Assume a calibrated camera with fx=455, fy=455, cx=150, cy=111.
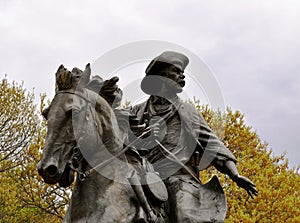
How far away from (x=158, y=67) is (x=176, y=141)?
0.85 metres

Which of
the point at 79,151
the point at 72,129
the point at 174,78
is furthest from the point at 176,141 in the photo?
the point at 72,129

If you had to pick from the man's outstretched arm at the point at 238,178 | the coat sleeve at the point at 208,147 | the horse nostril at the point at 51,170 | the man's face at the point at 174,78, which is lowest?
the horse nostril at the point at 51,170

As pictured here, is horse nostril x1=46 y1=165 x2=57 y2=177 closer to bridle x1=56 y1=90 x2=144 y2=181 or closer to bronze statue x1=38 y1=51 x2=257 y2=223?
bronze statue x1=38 y1=51 x2=257 y2=223

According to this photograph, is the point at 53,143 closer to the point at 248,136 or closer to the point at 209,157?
the point at 209,157

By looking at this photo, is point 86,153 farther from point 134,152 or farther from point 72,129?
point 134,152

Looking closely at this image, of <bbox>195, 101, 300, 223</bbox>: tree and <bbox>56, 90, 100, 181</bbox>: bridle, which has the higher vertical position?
<bbox>195, 101, 300, 223</bbox>: tree

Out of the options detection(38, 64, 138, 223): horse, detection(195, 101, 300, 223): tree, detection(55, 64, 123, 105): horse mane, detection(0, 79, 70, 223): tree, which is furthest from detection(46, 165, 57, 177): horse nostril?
detection(0, 79, 70, 223): tree

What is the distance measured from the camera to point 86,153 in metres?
3.69

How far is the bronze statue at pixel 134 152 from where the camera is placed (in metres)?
3.51

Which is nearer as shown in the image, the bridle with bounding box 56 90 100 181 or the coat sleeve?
the bridle with bounding box 56 90 100 181

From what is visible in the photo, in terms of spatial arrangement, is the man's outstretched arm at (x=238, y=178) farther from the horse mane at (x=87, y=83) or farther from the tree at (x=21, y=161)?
the tree at (x=21, y=161)

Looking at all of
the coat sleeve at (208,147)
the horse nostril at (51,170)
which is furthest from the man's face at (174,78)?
the horse nostril at (51,170)

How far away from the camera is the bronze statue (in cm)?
351

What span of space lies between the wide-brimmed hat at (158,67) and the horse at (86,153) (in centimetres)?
114
